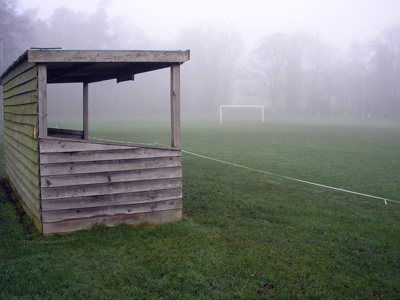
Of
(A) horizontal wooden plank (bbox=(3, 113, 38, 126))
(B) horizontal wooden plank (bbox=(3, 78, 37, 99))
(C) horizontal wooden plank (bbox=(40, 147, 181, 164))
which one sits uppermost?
(B) horizontal wooden plank (bbox=(3, 78, 37, 99))

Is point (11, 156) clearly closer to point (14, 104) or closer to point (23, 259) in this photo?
point (14, 104)

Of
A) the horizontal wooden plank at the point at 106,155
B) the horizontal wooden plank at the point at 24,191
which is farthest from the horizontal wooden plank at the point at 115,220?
the horizontal wooden plank at the point at 106,155

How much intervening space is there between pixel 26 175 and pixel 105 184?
1.56m

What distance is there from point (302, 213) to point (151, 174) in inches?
111

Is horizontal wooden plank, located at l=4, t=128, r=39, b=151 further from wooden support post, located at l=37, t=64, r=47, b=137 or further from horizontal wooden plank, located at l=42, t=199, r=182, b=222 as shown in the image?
horizontal wooden plank, located at l=42, t=199, r=182, b=222

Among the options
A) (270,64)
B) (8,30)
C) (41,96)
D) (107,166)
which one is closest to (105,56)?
(41,96)

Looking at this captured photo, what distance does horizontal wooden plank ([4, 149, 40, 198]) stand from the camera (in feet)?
19.7

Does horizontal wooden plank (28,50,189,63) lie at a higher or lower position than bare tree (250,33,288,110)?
lower

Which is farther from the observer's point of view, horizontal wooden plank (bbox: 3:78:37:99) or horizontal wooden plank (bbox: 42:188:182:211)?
horizontal wooden plank (bbox: 3:78:37:99)

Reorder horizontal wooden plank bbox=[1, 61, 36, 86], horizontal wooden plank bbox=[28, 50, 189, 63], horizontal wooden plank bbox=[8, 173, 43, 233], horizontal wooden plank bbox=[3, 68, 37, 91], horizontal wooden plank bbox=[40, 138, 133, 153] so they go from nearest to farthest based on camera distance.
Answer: horizontal wooden plank bbox=[28, 50, 189, 63], horizontal wooden plank bbox=[40, 138, 133, 153], horizontal wooden plank bbox=[8, 173, 43, 233], horizontal wooden plank bbox=[3, 68, 37, 91], horizontal wooden plank bbox=[1, 61, 36, 86]

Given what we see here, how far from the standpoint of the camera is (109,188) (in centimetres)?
600

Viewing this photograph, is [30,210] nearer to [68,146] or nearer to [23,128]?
[23,128]

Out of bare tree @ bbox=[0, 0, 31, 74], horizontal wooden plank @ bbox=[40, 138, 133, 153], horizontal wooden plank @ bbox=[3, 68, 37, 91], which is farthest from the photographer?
bare tree @ bbox=[0, 0, 31, 74]

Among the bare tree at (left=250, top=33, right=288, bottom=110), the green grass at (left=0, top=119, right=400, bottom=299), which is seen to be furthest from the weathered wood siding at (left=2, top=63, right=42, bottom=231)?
the bare tree at (left=250, top=33, right=288, bottom=110)
